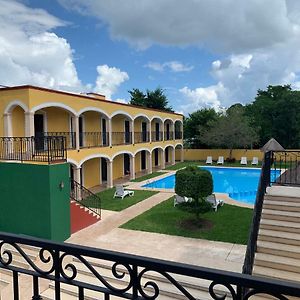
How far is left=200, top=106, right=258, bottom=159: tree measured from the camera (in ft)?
111

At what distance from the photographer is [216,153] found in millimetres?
38719

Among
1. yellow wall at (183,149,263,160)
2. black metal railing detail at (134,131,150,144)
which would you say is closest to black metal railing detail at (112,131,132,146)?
black metal railing detail at (134,131,150,144)

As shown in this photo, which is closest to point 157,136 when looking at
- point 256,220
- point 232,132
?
point 232,132

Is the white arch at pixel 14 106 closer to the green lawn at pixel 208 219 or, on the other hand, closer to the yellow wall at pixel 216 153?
the green lawn at pixel 208 219

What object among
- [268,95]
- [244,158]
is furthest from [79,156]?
[268,95]

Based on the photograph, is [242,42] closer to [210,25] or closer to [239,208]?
[210,25]

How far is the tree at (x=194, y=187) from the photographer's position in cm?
1246

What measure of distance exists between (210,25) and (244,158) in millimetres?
19988

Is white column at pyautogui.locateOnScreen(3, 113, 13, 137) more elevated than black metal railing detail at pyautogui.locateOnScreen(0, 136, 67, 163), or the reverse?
white column at pyautogui.locateOnScreen(3, 113, 13, 137)

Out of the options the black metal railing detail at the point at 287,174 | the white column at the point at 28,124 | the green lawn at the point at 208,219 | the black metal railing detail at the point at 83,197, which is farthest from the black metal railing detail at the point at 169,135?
the white column at the point at 28,124

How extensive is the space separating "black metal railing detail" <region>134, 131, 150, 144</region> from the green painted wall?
16.4 m

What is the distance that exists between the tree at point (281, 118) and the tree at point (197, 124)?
5200 mm

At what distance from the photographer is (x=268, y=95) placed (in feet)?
143

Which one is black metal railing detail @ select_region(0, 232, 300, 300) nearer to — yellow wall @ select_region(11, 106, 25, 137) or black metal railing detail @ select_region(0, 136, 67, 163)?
black metal railing detail @ select_region(0, 136, 67, 163)
